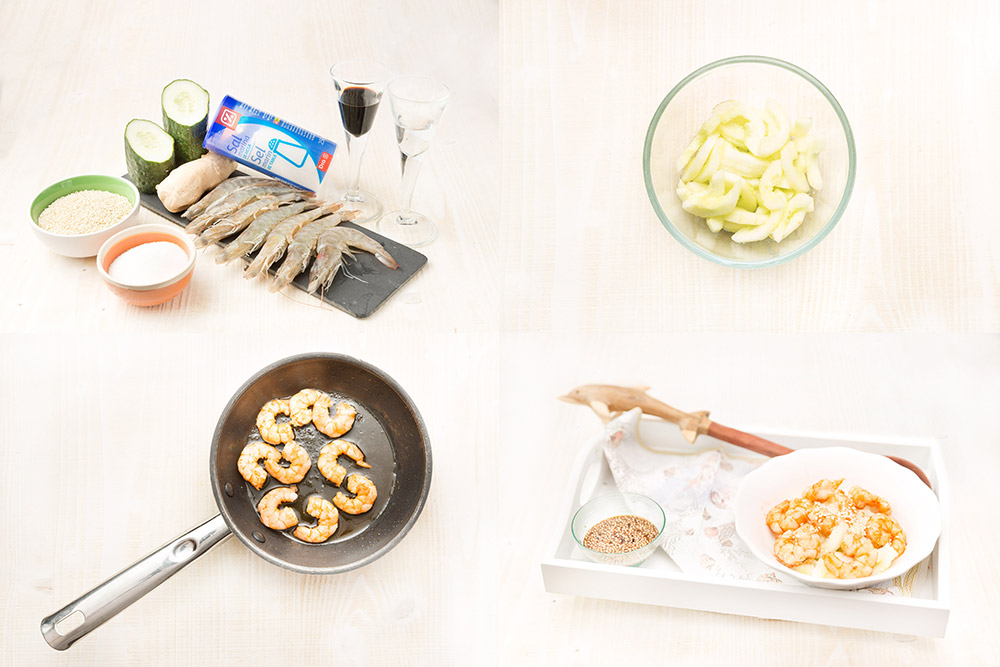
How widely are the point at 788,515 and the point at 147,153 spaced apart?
136 centimetres

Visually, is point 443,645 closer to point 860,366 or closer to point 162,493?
point 162,493

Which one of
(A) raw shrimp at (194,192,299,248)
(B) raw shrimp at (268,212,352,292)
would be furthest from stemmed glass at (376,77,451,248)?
(A) raw shrimp at (194,192,299,248)

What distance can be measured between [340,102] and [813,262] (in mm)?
912

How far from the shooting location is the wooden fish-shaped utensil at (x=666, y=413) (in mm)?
1277

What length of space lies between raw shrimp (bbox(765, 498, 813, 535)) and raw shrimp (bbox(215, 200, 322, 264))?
992 millimetres

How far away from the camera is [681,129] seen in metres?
1.41

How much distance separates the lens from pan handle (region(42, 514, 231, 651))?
106 cm

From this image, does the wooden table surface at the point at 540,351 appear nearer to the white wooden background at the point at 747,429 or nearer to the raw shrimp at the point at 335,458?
the white wooden background at the point at 747,429

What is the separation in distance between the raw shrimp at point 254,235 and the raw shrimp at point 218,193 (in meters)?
0.10

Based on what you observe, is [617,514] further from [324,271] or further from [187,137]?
[187,137]

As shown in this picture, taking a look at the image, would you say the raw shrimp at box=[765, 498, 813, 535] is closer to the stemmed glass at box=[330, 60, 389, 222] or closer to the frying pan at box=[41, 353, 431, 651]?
the frying pan at box=[41, 353, 431, 651]

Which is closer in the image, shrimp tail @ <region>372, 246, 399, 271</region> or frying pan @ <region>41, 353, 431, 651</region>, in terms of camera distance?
frying pan @ <region>41, 353, 431, 651</region>

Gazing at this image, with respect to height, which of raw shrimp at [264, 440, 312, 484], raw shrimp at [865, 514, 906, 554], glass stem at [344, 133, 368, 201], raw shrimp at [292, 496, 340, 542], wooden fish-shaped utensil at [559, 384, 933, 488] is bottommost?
raw shrimp at [292, 496, 340, 542]

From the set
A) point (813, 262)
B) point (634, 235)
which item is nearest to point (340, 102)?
point (634, 235)
